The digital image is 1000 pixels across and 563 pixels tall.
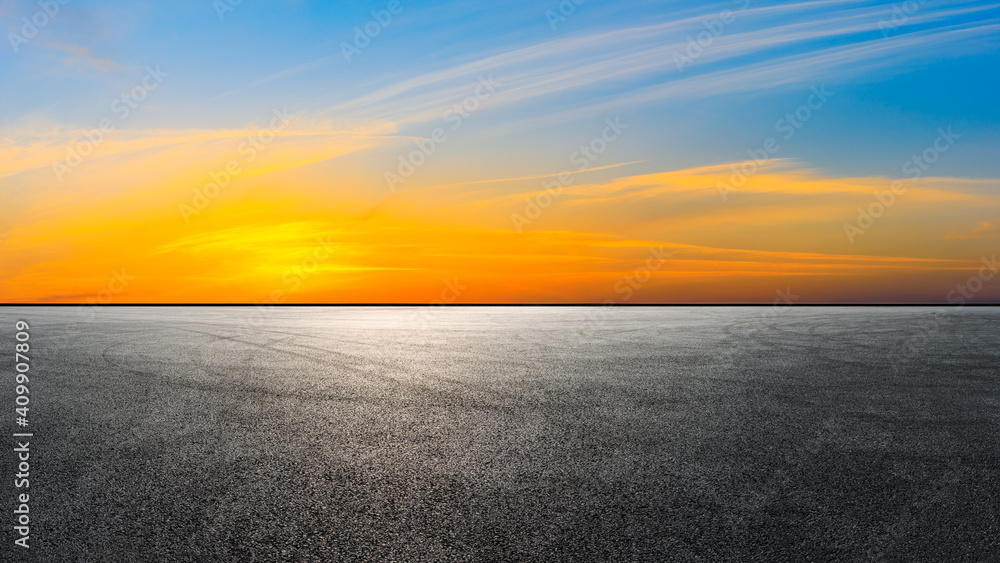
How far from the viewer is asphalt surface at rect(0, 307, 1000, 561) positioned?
4.07m

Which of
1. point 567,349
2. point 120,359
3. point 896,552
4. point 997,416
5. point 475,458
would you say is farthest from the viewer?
point 567,349

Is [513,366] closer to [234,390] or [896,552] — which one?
[234,390]

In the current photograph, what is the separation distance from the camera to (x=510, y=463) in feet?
18.7

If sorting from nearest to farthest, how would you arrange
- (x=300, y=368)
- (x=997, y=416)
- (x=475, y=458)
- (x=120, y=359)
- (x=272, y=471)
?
(x=272, y=471) → (x=475, y=458) → (x=997, y=416) → (x=300, y=368) → (x=120, y=359)

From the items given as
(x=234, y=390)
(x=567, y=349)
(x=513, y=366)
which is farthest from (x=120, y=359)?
(x=567, y=349)

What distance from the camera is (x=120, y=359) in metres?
13.3

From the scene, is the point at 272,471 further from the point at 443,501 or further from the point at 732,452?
the point at 732,452

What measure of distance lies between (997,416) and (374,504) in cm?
708

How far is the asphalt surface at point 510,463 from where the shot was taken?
407cm

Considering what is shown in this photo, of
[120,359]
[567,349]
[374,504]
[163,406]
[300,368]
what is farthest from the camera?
[567,349]

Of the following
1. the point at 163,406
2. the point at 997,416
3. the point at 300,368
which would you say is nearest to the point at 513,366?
the point at 300,368

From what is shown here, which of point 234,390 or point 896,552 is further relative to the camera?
point 234,390

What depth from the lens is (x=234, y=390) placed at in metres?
9.51

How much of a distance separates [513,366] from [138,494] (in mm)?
7708
